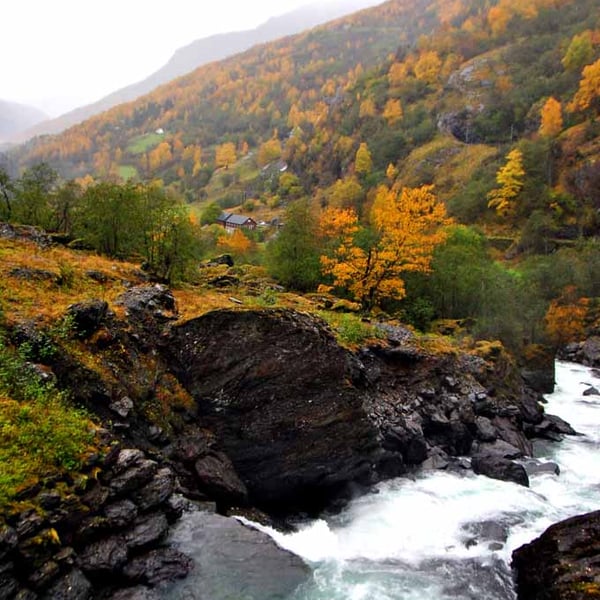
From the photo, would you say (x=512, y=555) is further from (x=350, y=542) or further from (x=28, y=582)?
(x=28, y=582)

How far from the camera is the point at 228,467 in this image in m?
17.8

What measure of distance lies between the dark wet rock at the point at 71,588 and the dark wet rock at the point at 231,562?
1.97 metres

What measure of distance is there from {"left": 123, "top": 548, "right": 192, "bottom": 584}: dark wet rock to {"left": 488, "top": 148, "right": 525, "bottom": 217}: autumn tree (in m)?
97.8

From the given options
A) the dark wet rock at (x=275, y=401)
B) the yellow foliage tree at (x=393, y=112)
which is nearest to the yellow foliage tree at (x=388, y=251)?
the dark wet rock at (x=275, y=401)

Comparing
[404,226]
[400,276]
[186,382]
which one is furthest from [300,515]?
[400,276]

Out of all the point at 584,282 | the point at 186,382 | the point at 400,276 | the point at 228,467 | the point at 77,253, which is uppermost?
the point at 77,253

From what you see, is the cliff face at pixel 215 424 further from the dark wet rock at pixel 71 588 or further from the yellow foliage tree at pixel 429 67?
the yellow foliage tree at pixel 429 67

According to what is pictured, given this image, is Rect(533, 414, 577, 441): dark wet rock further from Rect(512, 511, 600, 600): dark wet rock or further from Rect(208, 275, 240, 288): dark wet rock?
Rect(208, 275, 240, 288): dark wet rock

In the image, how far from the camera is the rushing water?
48.5ft

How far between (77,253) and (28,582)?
2001 cm

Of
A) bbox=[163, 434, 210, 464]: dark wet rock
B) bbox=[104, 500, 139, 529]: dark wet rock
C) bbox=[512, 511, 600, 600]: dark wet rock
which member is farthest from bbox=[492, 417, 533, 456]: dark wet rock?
bbox=[104, 500, 139, 529]: dark wet rock

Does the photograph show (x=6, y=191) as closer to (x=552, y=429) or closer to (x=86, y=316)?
(x=86, y=316)

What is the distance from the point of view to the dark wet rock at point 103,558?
37.0ft

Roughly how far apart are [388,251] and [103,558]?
3188cm
